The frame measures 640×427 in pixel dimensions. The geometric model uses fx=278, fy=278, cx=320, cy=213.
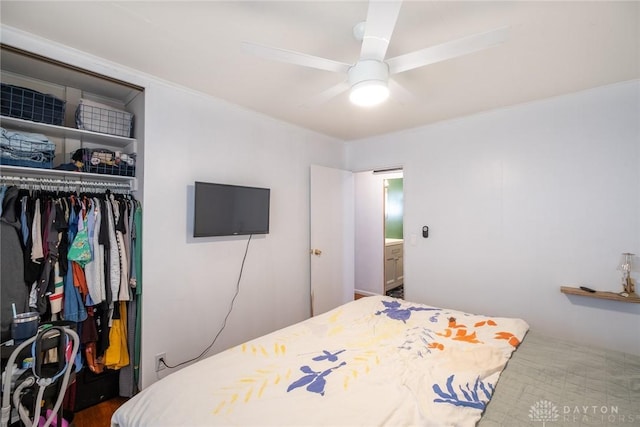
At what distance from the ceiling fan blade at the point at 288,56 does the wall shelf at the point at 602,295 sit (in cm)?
253

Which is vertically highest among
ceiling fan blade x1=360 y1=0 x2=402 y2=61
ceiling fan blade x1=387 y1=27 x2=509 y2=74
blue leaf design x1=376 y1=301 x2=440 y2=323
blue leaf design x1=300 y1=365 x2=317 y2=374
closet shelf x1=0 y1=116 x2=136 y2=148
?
ceiling fan blade x1=360 y1=0 x2=402 y2=61

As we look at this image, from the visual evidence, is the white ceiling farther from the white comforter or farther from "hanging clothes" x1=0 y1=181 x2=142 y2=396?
the white comforter

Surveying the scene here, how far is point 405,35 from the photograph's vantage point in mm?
1596

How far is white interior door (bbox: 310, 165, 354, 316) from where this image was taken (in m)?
3.38

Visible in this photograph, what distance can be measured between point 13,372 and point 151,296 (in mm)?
836

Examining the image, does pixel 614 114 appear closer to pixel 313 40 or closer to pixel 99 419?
pixel 313 40

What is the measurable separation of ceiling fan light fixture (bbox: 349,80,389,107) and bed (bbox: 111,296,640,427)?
142 cm

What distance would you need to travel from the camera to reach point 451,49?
1.26 m

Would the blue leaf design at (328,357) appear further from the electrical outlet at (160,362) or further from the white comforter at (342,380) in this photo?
the electrical outlet at (160,362)

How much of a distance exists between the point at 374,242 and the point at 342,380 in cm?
357

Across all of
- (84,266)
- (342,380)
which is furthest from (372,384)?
(84,266)

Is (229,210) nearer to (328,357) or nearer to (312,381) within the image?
(328,357)

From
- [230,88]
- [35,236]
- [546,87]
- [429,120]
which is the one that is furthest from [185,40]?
[546,87]

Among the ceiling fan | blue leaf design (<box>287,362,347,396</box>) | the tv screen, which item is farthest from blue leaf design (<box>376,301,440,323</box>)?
the ceiling fan
